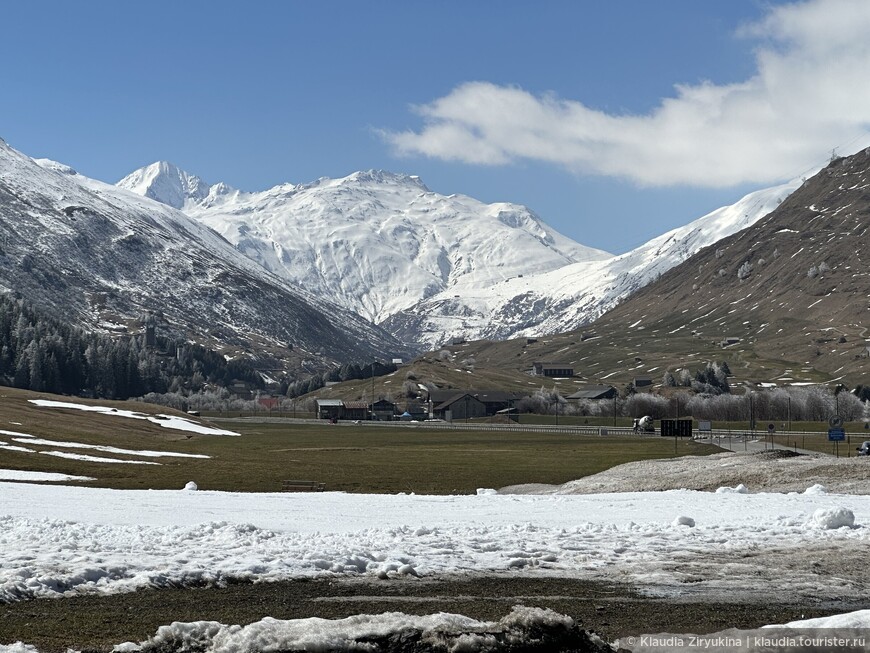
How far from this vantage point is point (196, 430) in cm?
15962

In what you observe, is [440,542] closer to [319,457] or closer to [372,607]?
[372,607]

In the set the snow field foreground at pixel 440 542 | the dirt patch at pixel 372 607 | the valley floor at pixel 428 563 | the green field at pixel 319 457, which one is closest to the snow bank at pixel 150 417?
the green field at pixel 319 457

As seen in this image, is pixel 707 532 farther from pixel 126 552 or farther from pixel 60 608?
pixel 60 608

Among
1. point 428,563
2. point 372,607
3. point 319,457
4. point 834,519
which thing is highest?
point 834,519

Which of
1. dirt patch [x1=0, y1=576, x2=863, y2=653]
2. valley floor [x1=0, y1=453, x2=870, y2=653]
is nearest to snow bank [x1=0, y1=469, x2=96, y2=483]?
valley floor [x1=0, y1=453, x2=870, y2=653]

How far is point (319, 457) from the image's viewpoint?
356 ft

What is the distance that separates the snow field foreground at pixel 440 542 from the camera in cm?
2559

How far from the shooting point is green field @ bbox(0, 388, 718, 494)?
228ft

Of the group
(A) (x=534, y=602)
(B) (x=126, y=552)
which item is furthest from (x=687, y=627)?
(B) (x=126, y=552)

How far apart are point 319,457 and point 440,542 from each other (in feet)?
258

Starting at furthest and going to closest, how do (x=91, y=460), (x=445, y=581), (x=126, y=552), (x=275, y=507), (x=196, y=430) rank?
(x=196, y=430) < (x=91, y=460) < (x=275, y=507) < (x=126, y=552) < (x=445, y=581)

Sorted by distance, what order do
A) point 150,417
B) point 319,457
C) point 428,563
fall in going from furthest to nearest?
point 150,417 < point 319,457 < point 428,563

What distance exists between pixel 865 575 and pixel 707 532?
7.93 m

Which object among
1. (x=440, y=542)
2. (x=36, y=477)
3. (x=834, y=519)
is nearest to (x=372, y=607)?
(x=440, y=542)
